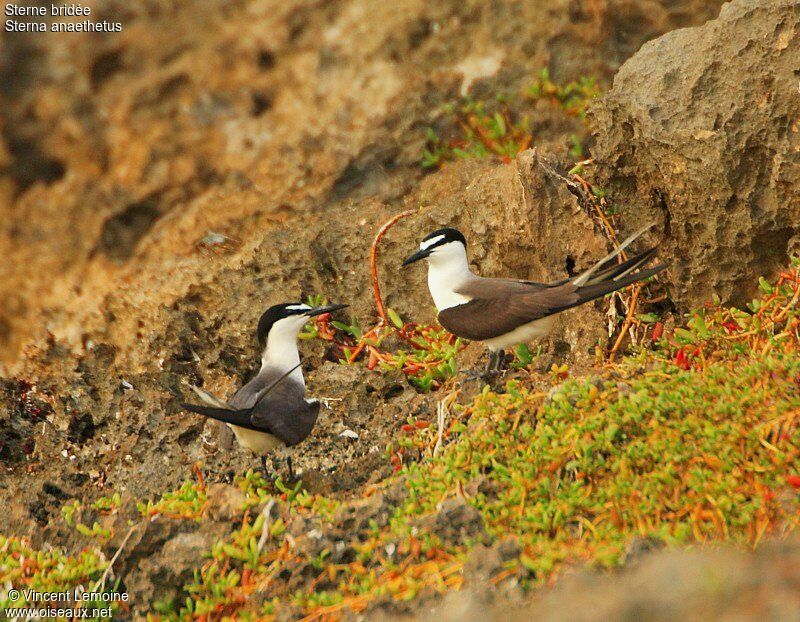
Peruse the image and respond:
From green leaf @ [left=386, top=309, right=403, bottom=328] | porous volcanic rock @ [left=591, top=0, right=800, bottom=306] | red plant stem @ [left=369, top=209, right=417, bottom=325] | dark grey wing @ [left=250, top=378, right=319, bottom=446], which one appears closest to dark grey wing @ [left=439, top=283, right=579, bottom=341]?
green leaf @ [left=386, top=309, right=403, bottom=328]

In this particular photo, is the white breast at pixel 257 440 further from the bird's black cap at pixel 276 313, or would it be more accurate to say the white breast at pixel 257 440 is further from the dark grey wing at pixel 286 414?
the bird's black cap at pixel 276 313

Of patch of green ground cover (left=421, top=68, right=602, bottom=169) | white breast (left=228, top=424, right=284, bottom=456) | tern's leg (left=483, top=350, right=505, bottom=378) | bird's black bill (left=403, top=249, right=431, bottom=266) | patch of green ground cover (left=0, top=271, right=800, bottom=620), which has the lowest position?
patch of green ground cover (left=0, top=271, right=800, bottom=620)

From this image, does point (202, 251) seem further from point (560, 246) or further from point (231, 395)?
point (560, 246)

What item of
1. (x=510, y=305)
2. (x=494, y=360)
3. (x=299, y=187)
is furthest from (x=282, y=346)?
(x=299, y=187)

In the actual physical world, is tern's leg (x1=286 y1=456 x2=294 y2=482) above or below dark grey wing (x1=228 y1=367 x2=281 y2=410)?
below

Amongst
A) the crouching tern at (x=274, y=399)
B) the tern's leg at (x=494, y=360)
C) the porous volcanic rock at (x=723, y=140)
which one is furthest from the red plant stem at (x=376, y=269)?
the porous volcanic rock at (x=723, y=140)

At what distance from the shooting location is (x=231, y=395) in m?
6.62

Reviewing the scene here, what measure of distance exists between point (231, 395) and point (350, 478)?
1234mm

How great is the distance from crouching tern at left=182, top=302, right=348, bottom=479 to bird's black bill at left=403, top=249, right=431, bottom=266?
2.05 feet

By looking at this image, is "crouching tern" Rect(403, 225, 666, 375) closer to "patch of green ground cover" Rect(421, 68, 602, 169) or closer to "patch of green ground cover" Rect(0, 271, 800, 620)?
"patch of green ground cover" Rect(0, 271, 800, 620)

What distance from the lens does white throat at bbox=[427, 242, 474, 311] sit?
6.51m

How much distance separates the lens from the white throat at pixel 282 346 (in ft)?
20.7

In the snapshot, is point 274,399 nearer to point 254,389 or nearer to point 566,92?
point 254,389

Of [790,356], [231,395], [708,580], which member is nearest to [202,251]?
[231,395]
